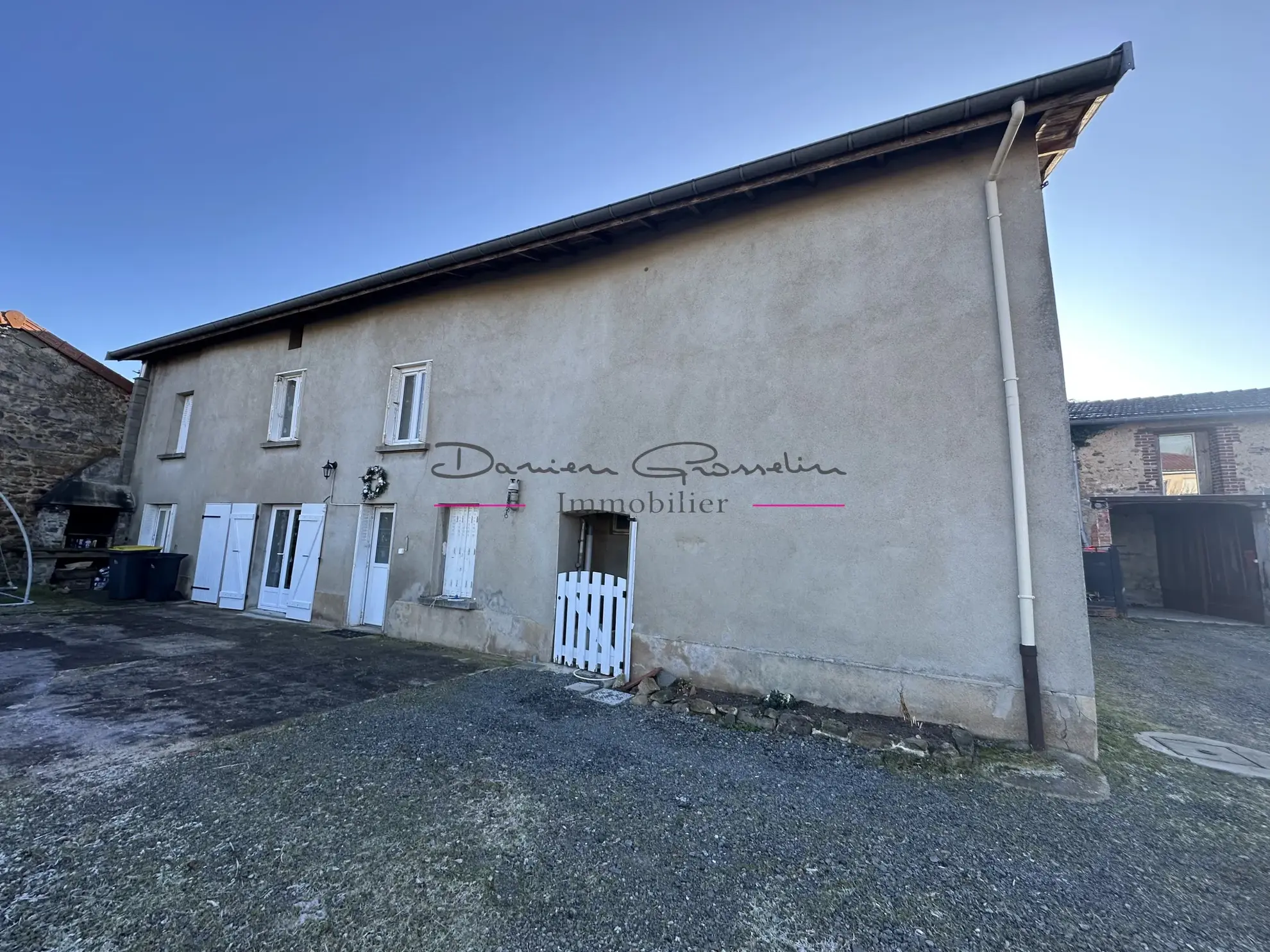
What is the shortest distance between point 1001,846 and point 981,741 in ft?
5.17

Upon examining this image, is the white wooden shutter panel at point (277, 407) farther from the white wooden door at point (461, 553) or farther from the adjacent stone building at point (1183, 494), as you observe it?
the adjacent stone building at point (1183, 494)

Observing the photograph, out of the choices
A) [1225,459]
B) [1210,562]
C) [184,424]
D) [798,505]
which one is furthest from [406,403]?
[1225,459]

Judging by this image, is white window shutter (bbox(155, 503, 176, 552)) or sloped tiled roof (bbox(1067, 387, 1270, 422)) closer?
white window shutter (bbox(155, 503, 176, 552))

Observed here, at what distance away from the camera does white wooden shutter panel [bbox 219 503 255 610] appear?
922 centimetres

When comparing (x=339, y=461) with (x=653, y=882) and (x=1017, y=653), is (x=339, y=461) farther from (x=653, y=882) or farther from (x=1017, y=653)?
(x=1017, y=653)

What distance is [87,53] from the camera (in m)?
7.72

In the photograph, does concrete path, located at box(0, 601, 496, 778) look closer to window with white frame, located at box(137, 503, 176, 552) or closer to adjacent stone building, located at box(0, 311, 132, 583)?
window with white frame, located at box(137, 503, 176, 552)

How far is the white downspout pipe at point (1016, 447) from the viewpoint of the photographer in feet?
12.9

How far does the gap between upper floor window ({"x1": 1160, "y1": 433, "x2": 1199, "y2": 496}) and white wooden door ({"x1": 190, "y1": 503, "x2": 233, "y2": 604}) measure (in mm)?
20150

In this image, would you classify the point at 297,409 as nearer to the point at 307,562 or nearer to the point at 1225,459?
the point at 307,562

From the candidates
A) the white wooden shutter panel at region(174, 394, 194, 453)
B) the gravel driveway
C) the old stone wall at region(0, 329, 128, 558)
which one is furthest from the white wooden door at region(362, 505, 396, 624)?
the old stone wall at region(0, 329, 128, 558)

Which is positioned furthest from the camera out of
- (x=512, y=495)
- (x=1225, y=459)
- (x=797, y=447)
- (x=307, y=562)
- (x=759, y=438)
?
(x=1225, y=459)

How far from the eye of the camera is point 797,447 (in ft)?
16.6

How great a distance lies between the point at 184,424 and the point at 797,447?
12864 millimetres
